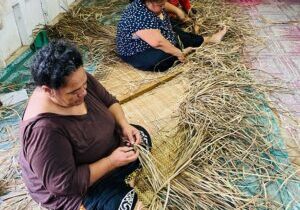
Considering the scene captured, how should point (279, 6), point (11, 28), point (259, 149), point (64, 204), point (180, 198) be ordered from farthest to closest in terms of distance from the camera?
point (279, 6), point (11, 28), point (259, 149), point (180, 198), point (64, 204)

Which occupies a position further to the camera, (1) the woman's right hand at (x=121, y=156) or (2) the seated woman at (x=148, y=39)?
(2) the seated woman at (x=148, y=39)

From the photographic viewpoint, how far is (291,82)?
2.53 meters

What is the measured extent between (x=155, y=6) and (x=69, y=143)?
4.98 feet

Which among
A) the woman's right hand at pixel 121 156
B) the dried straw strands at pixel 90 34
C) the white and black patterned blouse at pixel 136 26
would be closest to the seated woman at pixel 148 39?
the white and black patterned blouse at pixel 136 26

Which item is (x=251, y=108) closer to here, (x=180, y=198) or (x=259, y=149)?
(x=259, y=149)

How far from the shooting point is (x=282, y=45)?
10.0 feet

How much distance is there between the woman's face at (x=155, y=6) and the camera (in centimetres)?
253

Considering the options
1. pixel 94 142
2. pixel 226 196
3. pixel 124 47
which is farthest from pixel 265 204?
pixel 124 47

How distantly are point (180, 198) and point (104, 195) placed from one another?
1.11ft

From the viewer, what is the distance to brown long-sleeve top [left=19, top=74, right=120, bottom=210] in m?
1.26

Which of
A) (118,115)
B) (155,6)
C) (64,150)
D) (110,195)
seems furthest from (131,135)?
(155,6)

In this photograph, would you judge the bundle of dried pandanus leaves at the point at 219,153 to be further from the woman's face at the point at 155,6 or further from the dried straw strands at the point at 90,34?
the dried straw strands at the point at 90,34

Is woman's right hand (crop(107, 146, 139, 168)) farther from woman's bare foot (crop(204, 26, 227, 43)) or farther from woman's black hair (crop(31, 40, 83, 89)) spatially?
woman's bare foot (crop(204, 26, 227, 43))

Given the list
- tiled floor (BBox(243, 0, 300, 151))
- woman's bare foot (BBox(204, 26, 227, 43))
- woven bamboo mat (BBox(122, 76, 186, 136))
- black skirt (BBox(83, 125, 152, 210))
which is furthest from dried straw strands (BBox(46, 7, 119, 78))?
black skirt (BBox(83, 125, 152, 210))
